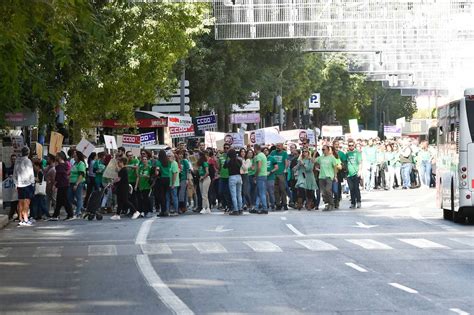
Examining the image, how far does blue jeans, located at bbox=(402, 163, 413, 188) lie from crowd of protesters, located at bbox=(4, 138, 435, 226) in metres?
15.4

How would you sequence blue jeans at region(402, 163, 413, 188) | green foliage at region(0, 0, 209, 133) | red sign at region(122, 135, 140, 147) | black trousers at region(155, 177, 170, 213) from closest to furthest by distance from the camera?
1. green foliage at region(0, 0, 209, 133)
2. black trousers at region(155, 177, 170, 213)
3. red sign at region(122, 135, 140, 147)
4. blue jeans at region(402, 163, 413, 188)

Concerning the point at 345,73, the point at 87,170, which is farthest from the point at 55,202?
the point at 345,73

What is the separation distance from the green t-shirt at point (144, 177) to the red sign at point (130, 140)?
1388cm

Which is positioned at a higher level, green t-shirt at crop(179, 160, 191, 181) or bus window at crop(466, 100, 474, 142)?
bus window at crop(466, 100, 474, 142)

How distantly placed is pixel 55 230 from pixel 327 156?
9.27m

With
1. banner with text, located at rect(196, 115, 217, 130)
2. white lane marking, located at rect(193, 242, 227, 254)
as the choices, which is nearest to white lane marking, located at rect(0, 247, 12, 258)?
white lane marking, located at rect(193, 242, 227, 254)

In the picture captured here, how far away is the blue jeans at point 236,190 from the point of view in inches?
1409

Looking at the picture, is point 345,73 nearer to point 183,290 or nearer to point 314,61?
point 314,61

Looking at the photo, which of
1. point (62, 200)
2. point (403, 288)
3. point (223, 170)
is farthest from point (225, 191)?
point (403, 288)

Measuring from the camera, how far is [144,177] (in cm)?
3612

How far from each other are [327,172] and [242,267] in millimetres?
17296

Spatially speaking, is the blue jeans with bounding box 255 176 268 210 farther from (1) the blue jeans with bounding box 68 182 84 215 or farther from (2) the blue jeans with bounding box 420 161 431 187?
(2) the blue jeans with bounding box 420 161 431 187

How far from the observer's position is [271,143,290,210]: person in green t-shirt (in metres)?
37.7

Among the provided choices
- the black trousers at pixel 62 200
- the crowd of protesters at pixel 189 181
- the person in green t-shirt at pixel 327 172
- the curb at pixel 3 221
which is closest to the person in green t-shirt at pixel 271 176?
the crowd of protesters at pixel 189 181
